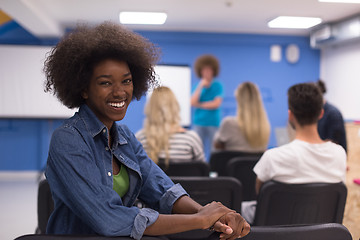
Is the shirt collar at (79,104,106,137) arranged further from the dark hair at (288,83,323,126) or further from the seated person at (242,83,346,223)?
the dark hair at (288,83,323,126)

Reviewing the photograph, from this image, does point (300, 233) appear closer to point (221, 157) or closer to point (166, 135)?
point (166, 135)

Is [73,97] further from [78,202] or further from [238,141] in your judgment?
Result: [238,141]

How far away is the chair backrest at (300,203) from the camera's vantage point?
1540 mm

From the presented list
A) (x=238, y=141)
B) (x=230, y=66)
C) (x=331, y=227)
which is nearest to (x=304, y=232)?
(x=331, y=227)

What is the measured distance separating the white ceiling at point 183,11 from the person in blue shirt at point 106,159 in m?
3.20

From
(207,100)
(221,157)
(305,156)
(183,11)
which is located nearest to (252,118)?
(221,157)

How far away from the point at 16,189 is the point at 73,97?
4.37m

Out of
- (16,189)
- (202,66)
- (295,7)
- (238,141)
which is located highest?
(295,7)

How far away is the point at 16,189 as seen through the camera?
16.4ft

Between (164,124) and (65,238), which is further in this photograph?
(164,124)

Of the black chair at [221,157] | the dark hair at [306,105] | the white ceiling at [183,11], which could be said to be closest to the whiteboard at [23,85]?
the white ceiling at [183,11]

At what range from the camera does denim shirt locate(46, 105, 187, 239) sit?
3.05 feet

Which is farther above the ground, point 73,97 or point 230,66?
point 230,66

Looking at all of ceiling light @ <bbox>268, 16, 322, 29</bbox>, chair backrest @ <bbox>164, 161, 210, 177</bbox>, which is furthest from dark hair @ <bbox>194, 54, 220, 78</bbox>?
chair backrest @ <bbox>164, 161, 210, 177</bbox>
